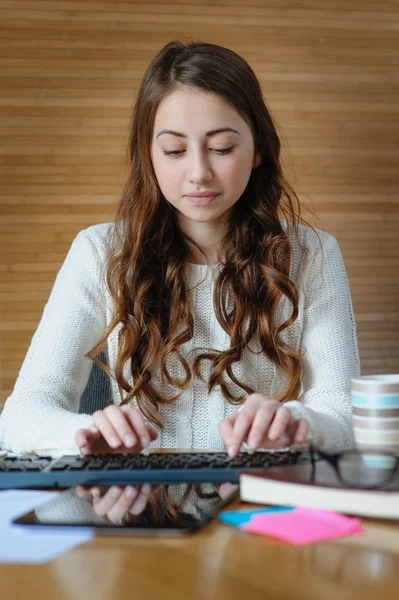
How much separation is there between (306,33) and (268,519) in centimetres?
252

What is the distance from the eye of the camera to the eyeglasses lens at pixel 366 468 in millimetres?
857

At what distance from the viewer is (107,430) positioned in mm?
1194

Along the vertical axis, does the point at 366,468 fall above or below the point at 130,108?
below

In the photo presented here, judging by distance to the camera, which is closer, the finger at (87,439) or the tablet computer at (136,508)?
the tablet computer at (136,508)

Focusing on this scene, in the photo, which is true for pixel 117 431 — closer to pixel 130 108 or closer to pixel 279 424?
pixel 279 424

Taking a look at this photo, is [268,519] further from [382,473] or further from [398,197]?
[398,197]

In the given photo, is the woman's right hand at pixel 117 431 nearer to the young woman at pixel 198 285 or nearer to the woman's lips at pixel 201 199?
the young woman at pixel 198 285

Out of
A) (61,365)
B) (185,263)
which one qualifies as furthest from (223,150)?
(61,365)

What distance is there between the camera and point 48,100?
2.95m

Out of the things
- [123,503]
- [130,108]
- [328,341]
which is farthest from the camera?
[130,108]

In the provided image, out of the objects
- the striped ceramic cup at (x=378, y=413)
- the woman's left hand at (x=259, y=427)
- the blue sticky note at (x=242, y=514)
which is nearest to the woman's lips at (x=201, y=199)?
the woman's left hand at (x=259, y=427)

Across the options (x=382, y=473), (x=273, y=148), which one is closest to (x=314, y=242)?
(x=273, y=148)

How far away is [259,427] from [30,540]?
1.47ft

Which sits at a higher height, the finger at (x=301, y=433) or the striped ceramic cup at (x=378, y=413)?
the striped ceramic cup at (x=378, y=413)
